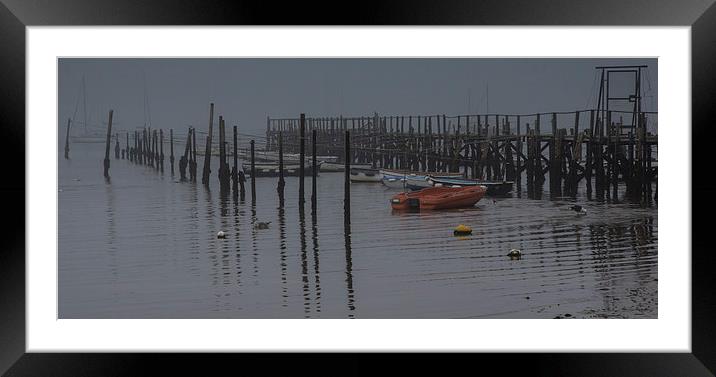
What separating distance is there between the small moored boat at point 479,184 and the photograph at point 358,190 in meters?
0.05

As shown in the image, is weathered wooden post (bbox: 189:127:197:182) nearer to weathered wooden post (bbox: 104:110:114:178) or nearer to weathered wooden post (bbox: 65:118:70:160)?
weathered wooden post (bbox: 104:110:114:178)

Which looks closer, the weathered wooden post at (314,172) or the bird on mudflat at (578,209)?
the weathered wooden post at (314,172)

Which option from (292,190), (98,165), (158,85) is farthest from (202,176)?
(158,85)

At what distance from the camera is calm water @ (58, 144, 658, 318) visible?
9219 mm

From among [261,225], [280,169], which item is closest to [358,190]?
[280,169]

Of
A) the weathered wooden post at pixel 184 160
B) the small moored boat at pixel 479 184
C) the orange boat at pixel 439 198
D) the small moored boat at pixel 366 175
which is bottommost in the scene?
the orange boat at pixel 439 198

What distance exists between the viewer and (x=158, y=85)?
446 inches

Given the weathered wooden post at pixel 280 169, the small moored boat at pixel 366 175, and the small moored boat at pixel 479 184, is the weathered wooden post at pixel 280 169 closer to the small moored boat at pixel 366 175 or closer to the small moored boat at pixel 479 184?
the small moored boat at pixel 366 175

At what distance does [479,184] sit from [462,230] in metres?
2.48

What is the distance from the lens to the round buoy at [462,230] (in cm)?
1329

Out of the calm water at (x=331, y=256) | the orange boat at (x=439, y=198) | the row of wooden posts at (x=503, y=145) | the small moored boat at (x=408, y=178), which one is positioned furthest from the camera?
the small moored boat at (x=408, y=178)
